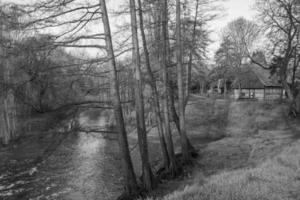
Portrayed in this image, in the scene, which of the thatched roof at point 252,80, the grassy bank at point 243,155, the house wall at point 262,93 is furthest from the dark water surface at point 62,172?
the house wall at point 262,93

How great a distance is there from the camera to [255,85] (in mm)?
33469

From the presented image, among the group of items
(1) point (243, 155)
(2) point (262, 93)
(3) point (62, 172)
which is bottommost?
(3) point (62, 172)

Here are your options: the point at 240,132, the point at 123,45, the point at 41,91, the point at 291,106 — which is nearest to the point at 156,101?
the point at 123,45

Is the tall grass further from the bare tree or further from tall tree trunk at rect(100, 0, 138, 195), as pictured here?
the bare tree

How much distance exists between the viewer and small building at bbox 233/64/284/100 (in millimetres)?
33000

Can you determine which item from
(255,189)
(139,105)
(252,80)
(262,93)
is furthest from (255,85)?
(255,189)

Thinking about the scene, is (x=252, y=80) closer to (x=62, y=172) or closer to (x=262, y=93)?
(x=262, y=93)

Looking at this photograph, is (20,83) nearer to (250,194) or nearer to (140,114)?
(140,114)

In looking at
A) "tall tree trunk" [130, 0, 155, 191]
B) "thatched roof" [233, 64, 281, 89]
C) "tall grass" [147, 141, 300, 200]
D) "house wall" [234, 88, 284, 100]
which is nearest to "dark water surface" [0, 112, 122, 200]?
"tall tree trunk" [130, 0, 155, 191]

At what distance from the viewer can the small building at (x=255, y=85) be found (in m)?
33.0

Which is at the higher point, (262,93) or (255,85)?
(255,85)

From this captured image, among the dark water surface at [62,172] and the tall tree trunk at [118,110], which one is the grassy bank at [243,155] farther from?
the dark water surface at [62,172]

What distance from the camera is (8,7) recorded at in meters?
5.24

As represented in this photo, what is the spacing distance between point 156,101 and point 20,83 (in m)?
5.65
